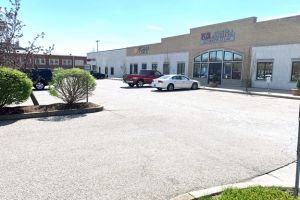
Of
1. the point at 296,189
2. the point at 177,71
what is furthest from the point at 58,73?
the point at 177,71

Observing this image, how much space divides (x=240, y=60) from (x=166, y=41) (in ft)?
44.6

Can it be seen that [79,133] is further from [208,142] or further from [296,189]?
[296,189]

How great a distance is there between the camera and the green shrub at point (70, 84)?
11.2 m

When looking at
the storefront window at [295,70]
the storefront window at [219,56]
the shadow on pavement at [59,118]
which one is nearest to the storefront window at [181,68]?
the storefront window at [219,56]

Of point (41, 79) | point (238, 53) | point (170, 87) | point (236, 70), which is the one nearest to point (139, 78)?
point (170, 87)

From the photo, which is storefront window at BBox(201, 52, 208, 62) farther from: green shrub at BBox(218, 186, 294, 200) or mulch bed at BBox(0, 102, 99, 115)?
green shrub at BBox(218, 186, 294, 200)

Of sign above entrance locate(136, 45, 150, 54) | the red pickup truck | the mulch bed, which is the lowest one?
the mulch bed

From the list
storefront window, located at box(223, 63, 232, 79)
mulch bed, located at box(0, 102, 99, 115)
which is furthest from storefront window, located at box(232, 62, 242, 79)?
mulch bed, located at box(0, 102, 99, 115)

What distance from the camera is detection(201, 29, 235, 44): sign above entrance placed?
28375 millimetres

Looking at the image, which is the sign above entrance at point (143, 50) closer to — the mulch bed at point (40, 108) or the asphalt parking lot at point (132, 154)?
the mulch bed at point (40, 108)

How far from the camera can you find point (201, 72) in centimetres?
3244

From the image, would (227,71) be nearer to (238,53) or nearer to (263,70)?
(238,53)

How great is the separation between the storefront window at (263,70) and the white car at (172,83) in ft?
20.8

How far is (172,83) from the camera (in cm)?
2336
